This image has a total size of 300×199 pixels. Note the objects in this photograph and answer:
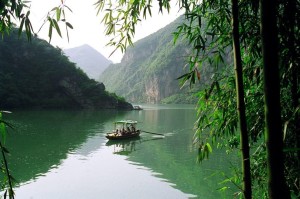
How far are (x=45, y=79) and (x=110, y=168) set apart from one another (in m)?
67.2

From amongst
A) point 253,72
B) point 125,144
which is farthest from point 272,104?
point 125,144

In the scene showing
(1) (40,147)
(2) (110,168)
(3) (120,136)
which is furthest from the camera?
(3) (120,136)

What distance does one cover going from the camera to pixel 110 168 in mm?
19469

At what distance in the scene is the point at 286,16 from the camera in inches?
86.7

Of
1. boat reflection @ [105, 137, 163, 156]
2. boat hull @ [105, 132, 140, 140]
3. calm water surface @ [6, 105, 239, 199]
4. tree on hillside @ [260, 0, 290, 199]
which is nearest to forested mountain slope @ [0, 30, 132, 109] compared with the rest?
calm water surface @ [6, 105, 239, 199]

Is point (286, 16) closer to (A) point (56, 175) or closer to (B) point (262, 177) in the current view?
(B) point (262, 177)

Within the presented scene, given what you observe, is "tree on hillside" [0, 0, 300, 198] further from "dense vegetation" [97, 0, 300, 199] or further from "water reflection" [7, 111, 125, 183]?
"water reflection" [7, 111, 125, 183]

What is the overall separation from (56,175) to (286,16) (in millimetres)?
16980

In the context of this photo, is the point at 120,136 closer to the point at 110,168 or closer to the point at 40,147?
the point at 40,147

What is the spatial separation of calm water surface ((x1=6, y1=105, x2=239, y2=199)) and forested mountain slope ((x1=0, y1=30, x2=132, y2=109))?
4713cm

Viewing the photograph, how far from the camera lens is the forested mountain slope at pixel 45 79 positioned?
2948 inches

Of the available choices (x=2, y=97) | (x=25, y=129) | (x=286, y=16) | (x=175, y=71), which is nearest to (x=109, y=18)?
(x=286, y=16)

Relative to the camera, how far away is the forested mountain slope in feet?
246

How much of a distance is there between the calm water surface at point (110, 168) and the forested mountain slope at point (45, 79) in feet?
155
